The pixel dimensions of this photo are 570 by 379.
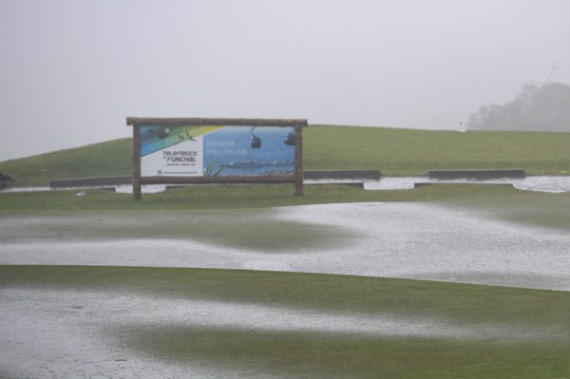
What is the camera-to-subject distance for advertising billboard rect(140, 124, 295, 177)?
23547 mm

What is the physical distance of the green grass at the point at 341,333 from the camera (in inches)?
287

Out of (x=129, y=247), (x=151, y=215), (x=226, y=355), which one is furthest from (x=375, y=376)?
(x=151, y=215)

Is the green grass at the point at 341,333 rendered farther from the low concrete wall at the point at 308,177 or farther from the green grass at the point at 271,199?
the low concrete wall at the point at 308,177

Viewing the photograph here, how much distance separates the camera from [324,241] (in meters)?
14.9

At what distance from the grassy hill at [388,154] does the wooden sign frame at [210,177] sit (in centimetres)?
583

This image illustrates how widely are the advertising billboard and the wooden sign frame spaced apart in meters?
0.11

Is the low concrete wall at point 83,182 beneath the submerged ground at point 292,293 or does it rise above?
beneath

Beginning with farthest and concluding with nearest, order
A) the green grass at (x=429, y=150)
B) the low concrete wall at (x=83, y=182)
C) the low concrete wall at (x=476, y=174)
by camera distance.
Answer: the green grass at (x=429, y=150)
the low concrete wall at (x=83, y=182)
the low concrete wall at (x=476, y=174)

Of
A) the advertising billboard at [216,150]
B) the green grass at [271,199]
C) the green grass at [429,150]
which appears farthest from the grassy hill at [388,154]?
the advertising billboard at [216,150]

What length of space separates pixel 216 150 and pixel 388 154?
39.1ft

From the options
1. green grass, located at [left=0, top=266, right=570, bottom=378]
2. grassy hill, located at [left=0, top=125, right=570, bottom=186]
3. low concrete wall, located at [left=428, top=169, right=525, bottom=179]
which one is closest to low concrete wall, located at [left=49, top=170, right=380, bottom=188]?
grassy hill, located at [left=0, top=125, right=570, bottom=186]

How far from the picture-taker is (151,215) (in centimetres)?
1930

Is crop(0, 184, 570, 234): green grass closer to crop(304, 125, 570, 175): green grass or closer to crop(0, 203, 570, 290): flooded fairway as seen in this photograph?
crop(0, 203, 570, 290): flooded fairway

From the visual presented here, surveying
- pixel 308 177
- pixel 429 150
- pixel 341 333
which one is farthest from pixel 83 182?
pixel 341 333
